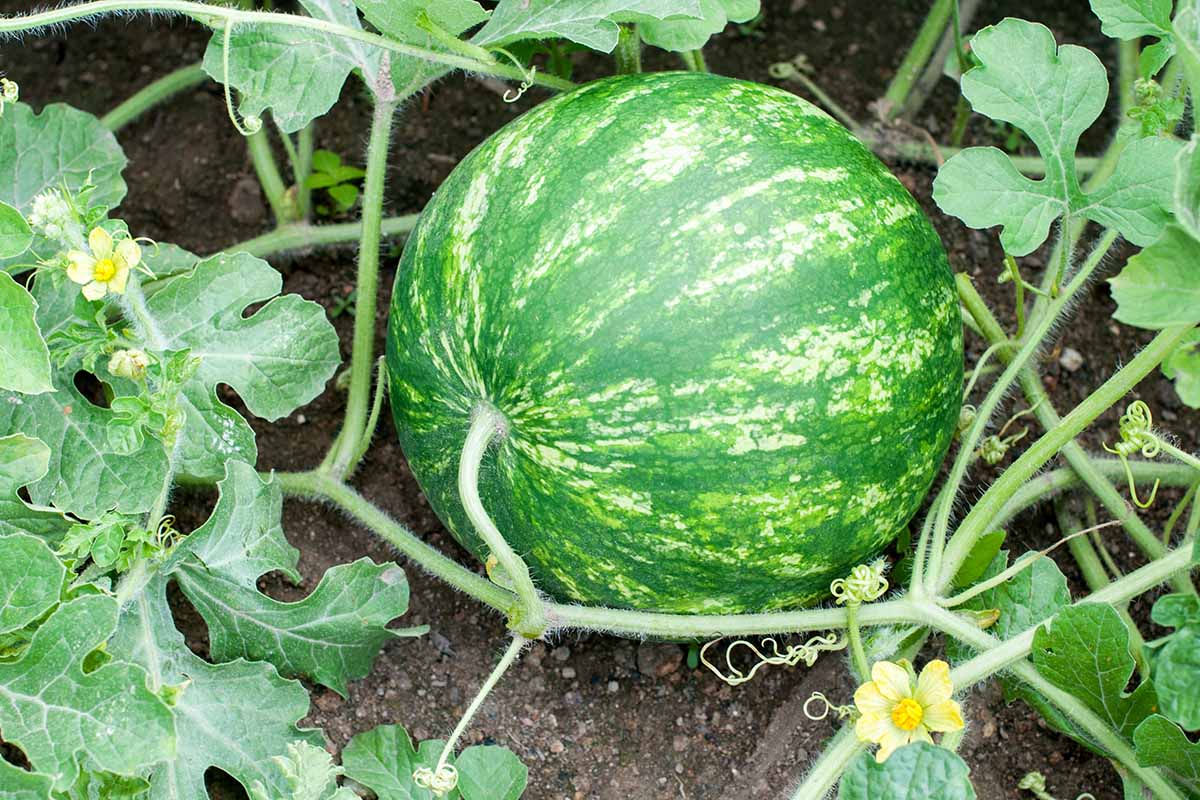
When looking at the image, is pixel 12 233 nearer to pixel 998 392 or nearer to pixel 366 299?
pixel 366 299

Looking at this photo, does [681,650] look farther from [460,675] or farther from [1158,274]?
[1158,274]

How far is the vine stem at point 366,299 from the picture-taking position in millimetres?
2322

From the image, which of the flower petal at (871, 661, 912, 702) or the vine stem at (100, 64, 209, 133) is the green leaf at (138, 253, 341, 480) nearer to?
the vine stem at (100, 64, 209, 133)

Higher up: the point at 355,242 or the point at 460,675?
the point at 355,242

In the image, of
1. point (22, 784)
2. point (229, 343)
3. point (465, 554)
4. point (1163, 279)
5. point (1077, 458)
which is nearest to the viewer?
point (1163, 279)

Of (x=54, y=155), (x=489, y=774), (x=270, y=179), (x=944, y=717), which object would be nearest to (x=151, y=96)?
(x=270, y=179)

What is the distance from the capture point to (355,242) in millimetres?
2783

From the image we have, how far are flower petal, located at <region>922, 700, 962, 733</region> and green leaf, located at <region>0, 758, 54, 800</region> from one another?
1216mm

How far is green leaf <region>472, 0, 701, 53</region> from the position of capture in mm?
2010

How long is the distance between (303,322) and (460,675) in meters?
0.72

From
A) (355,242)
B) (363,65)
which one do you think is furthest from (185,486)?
(363,65)

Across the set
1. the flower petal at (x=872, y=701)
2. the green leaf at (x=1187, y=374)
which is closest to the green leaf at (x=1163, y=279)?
the green leaf at (x=1187, y=374)

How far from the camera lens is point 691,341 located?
6.03ft

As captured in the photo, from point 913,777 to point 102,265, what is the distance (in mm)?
1358
